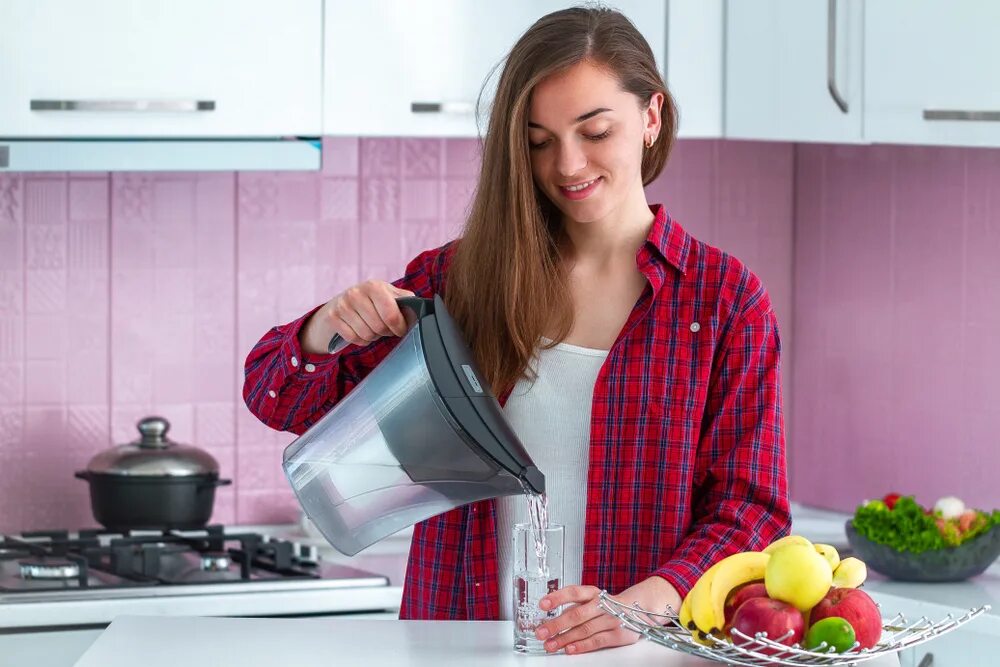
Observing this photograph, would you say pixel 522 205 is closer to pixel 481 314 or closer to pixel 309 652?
pixel 481 314

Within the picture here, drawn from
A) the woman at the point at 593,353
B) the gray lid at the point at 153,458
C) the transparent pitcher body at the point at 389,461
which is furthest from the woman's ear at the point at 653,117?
the gray lid at the point at 153,458

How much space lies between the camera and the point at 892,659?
1.43m

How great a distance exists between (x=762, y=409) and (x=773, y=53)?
1.06m

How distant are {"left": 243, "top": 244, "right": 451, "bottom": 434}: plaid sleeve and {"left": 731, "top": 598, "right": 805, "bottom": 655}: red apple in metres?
0.61

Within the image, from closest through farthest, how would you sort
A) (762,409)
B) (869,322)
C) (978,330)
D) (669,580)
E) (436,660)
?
(436,660)
(669,580)
(762,409)
(978,330)
(869,322)

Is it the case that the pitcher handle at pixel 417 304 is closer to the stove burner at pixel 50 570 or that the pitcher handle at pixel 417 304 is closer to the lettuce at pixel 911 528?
the stove burner at pixel 50 570

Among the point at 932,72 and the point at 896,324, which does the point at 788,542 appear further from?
the point at 896,324

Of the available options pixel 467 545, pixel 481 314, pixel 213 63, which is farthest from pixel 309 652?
pixel 213 63

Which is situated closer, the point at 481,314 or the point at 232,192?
the point at 481,314

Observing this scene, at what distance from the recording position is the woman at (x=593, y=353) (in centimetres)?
166

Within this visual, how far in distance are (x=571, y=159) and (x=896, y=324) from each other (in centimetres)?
135

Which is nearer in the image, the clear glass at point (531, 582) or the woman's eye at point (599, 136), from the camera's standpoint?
the clear glass at point (531, 582)

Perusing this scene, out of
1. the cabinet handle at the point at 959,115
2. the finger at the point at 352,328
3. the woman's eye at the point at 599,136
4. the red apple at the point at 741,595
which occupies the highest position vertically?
the cabinet handle at the point at 959,115

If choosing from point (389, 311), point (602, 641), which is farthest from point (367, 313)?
point (602, 641)
